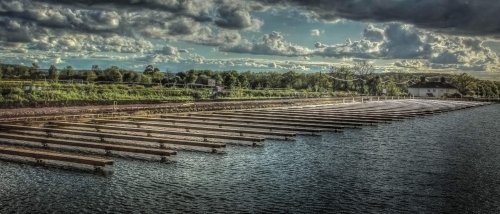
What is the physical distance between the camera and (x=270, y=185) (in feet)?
52.7

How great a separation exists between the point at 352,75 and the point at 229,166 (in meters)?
151

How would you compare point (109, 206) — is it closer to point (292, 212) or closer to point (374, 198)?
point (292, 212)

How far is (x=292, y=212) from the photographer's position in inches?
515

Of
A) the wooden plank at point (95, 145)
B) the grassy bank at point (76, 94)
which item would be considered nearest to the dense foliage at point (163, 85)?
the grassy bank at point (76, 94)

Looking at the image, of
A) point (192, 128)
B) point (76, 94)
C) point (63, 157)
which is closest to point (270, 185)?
point (63, 157)

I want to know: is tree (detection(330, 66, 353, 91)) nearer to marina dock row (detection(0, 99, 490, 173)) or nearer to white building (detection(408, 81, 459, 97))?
white building (detection(408, 81, 459, 97))

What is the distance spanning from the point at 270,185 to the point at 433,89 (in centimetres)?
15500

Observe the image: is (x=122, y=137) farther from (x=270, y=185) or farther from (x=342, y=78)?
(x=342, y=78)

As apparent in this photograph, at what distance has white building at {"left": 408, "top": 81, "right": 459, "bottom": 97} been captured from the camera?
522ft

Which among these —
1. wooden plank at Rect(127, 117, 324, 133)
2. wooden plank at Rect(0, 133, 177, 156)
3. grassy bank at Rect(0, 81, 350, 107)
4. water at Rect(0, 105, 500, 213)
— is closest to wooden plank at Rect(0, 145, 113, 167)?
water at Rect(0, 105, 500, 213)

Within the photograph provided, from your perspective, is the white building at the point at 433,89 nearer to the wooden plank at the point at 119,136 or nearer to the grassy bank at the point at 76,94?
the grassy bank at the point at 76,94

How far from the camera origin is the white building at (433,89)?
522 feet

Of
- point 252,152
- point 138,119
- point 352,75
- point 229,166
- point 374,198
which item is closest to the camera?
point 374,198

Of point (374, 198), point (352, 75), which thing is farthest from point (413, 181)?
point (352, 75)
